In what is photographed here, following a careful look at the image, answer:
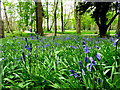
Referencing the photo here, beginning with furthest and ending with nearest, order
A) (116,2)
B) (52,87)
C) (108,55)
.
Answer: (116,2)
(108,55)
(52,87)

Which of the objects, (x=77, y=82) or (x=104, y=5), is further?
(x=104, y=5)

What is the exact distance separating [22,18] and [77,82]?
1569 cm

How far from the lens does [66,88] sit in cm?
142

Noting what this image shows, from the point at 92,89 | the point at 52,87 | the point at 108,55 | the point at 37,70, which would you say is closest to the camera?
the point at 92,89

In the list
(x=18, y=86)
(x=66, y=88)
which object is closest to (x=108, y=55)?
(x=66, y=88)

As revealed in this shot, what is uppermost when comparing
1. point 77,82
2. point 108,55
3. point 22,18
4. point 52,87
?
point 22,18

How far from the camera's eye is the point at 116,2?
10.1m

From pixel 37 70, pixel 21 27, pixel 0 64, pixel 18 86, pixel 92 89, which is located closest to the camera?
pixel 92 89

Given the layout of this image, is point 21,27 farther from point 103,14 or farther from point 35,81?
point 35,81

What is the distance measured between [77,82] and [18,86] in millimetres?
707

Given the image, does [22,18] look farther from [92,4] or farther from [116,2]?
[116,2]

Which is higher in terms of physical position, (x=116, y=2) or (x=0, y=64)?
(x=116, y=2)

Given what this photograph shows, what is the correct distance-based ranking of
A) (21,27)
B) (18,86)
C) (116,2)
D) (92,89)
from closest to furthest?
(92,89)
(18,86)
(116,2)
(21,27)

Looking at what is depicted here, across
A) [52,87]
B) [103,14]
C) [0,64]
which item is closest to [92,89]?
[52,87]
